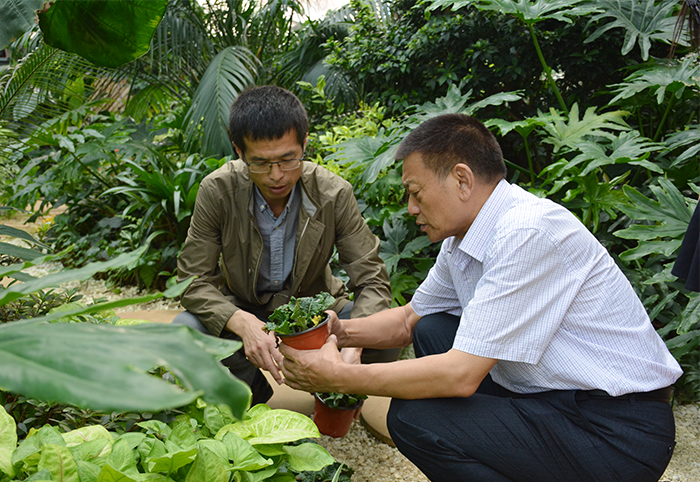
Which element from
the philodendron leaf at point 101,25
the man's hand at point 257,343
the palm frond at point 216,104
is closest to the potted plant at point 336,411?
the man's hand at point 257,343

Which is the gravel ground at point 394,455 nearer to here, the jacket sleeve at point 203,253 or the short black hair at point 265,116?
the jacket sleeve at point 203,253

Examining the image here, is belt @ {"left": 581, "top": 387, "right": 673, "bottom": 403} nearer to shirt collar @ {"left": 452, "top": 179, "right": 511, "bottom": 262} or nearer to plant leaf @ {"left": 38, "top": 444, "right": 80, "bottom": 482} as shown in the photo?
shirt collar @ {"left": 452, "top": 179, "right": 511, "bottom": 262}

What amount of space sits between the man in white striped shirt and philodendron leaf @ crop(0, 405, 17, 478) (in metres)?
0.76

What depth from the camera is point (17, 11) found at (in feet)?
6.07

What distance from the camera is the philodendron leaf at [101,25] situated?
1.82 metres

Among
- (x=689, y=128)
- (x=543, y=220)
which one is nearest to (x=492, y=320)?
(x=543, y=220)

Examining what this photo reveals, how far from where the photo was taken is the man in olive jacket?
6.91 ft

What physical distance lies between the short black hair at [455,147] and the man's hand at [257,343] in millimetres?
808

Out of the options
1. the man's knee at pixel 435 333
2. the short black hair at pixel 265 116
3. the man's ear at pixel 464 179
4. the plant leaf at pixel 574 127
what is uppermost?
the short black hair at pixel 265 116

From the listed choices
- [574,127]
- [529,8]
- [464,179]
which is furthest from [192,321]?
[529,8]

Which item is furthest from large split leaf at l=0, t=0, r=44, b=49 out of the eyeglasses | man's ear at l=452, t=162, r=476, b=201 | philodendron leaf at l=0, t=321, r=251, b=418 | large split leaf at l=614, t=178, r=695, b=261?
large split leaf at l=614, t=178, r=695, b=261

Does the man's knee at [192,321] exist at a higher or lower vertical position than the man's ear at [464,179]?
lower

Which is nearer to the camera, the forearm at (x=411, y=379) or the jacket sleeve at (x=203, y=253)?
the forearm at (x=411, y=379)

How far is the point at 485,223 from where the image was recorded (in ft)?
5.26
